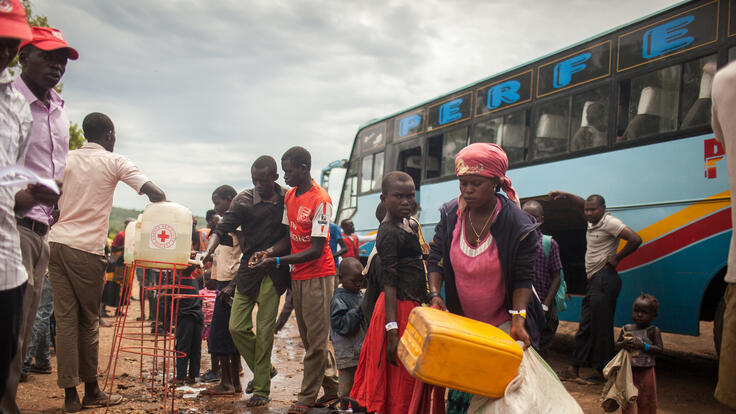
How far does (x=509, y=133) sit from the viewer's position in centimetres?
782

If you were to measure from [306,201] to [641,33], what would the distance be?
14.5ft

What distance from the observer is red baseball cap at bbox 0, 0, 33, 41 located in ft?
5.48

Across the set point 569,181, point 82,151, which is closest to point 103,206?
point 82,151

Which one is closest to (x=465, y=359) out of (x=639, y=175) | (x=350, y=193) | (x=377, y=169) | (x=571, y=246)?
(x=639, y=175)

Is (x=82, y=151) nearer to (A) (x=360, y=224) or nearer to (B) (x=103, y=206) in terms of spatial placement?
(B) (x=103, y=206)

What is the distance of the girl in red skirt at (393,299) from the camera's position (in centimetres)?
332

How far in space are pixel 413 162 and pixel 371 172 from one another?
4.76 feet

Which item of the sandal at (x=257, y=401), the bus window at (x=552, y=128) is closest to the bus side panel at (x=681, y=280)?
the bus window at (x=552, y=128)

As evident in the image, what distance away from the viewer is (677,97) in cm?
572

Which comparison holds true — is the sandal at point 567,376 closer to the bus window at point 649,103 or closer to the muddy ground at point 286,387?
the muddy ground at point 286,387

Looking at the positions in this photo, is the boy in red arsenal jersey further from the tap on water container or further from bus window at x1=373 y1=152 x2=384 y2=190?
bus window at x1=373 y1=152 x2=384 y2=190

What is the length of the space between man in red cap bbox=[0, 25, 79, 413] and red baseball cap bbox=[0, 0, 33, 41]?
3.37 ft

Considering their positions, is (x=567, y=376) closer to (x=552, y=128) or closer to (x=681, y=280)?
(x=681, y=280)

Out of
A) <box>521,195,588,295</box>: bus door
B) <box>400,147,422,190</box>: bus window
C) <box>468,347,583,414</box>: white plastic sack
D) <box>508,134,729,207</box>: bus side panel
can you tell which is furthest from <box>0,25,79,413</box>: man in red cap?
<box>400,147,422,190</box>: bus window
